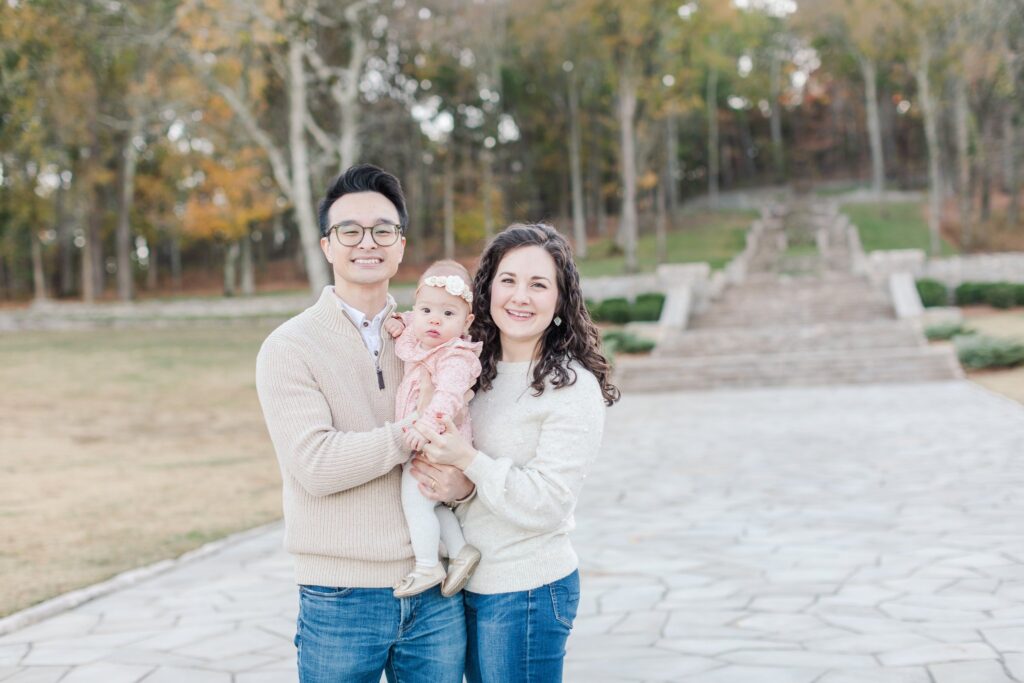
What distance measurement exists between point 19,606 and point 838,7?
40.2 metres

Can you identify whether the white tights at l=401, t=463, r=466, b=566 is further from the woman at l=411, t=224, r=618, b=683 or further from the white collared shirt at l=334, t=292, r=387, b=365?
the white collared shirt at l=334, t=292, r=387, b=365

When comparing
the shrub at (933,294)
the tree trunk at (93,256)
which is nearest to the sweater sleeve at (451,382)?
Answer: the shrub at (933,294)

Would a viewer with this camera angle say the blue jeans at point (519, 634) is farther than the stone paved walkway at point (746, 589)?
No

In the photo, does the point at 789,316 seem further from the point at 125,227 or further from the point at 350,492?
the point at 125,227

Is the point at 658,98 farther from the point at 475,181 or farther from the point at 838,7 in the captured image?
the point at 475,181

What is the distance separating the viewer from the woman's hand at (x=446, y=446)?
2.32 metres

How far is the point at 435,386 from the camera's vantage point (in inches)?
95.5

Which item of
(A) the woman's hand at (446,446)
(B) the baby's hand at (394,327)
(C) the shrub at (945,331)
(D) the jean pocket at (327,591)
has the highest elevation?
(B) the baby's hand at (394,327)

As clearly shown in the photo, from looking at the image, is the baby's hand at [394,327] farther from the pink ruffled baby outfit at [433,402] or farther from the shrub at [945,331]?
the shrub at [945,331]

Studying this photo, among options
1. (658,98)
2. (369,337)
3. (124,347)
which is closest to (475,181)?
(658,98)

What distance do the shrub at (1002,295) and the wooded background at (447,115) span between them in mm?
4793

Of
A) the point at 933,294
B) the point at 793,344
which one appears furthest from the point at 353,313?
the point at 933,294

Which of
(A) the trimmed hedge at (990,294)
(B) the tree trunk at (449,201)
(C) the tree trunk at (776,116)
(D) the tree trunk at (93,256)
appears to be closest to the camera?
(A) the trimmed hedge at (990,294)

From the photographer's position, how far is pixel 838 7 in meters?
39.4
